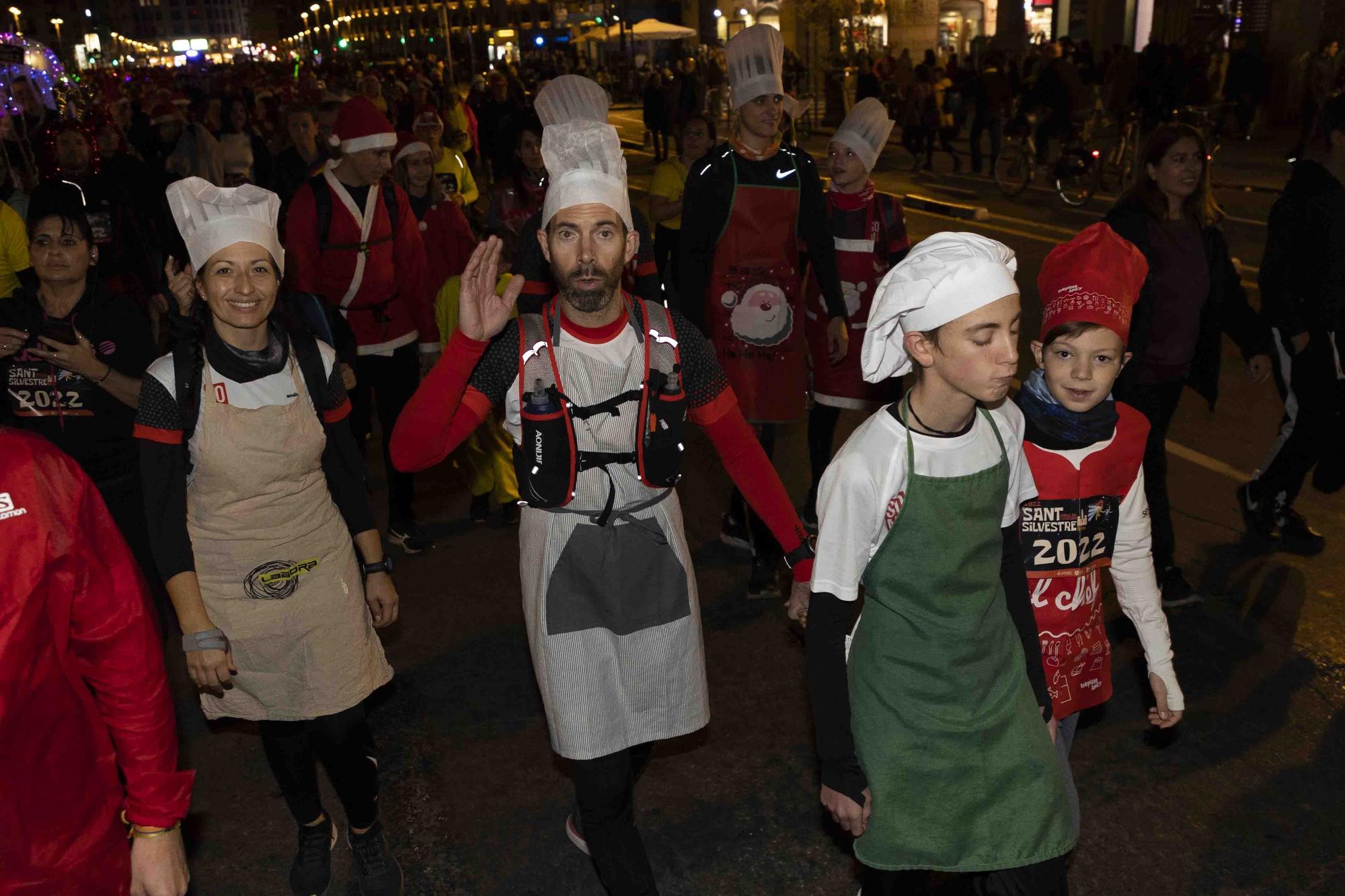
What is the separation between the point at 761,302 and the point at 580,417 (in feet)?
9.11

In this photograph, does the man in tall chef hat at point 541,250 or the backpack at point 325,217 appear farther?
the backpack at point 325,217

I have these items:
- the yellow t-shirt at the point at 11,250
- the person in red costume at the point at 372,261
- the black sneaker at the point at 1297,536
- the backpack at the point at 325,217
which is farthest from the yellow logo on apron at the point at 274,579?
the black sneaker at the point at 1297,536

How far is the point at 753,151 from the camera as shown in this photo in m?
5.69

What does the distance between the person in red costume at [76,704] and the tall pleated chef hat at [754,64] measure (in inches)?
167

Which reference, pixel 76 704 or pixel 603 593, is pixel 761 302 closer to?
pixel 603 593

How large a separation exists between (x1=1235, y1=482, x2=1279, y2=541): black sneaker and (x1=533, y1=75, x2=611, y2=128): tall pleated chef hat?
12.1ft

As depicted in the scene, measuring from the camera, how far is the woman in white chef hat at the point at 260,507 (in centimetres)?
329

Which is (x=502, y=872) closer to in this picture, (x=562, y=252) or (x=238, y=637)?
(x=238, y=637)

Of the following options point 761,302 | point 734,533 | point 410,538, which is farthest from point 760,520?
point 410,538

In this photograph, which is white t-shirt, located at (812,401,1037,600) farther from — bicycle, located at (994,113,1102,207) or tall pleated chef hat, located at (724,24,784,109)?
bicycle, located at (994,113,1102,207)

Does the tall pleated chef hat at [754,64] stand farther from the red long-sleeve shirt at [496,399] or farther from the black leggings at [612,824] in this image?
the black leggings at [612,824]

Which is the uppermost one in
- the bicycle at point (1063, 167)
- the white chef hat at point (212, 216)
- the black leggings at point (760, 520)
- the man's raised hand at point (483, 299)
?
the white chef hat at point (212, 216)

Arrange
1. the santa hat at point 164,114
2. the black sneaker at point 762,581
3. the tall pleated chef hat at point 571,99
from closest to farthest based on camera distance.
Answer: the tall pleated chef hat at point 571,99, the black sneaker at point 762,581, the santa hat at point 164,114

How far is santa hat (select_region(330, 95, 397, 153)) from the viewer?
6.16m
